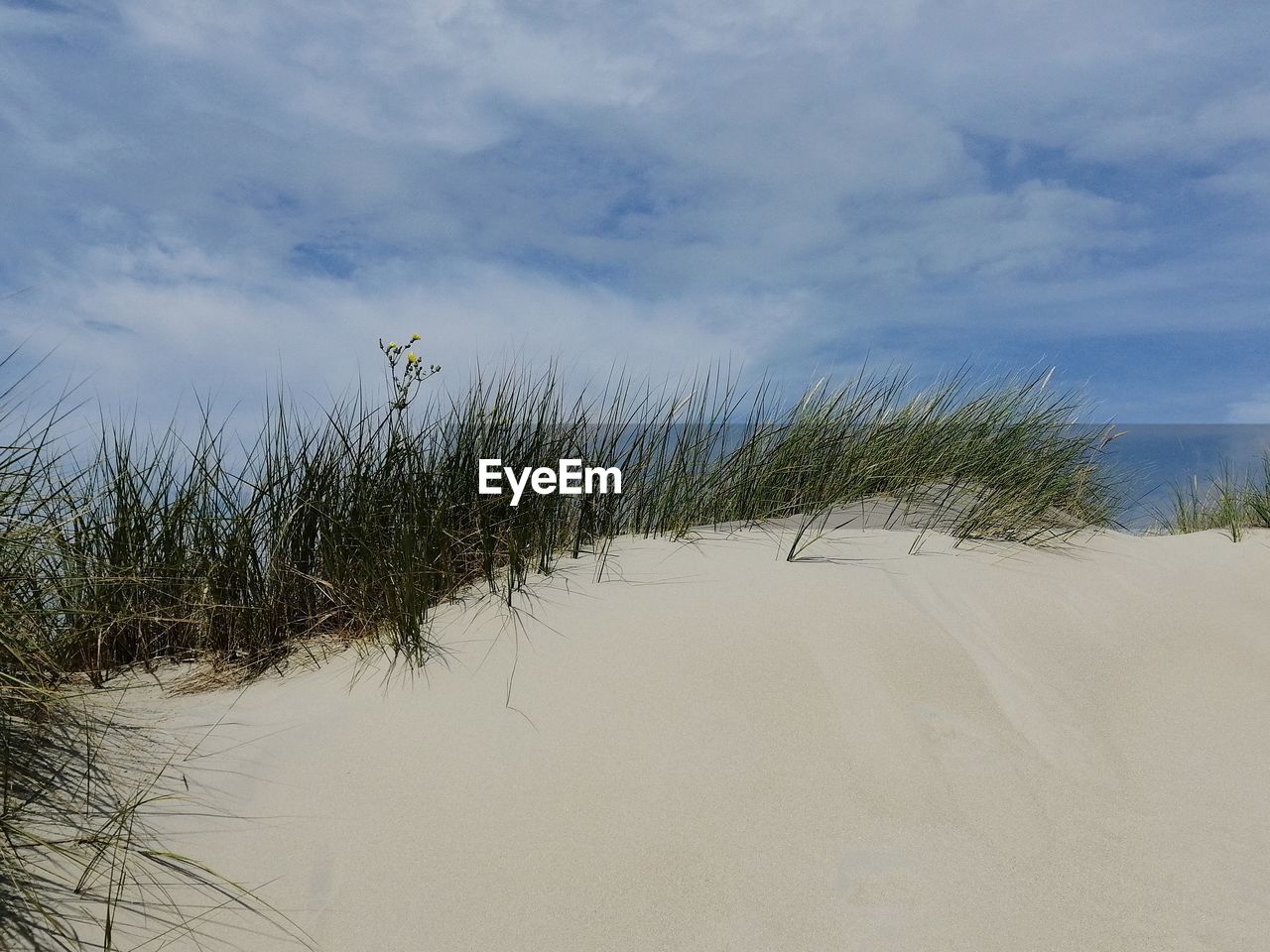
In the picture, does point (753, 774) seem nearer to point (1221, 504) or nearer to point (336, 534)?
point (336, 534)

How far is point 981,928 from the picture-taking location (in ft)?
5.79

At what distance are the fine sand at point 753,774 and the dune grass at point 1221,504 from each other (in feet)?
14.8

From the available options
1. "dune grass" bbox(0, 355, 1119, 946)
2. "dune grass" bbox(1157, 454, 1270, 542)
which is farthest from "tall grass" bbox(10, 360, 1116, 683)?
"dune grass" bbox(1157, 454, 1270, 542)

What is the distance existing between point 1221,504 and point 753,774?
7.33m

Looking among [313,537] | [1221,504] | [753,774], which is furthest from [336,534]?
[1221,504]

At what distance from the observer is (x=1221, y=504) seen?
761 centimetres

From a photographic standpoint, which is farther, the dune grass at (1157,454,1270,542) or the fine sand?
the dune grass at (1157,454,1270,542)

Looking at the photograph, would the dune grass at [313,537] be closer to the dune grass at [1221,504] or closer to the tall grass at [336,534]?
the tall grass at [336,534]

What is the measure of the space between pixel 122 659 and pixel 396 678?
1339 mm

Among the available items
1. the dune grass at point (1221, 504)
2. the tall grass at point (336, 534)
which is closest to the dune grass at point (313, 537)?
the tall grass at point (336, 534)

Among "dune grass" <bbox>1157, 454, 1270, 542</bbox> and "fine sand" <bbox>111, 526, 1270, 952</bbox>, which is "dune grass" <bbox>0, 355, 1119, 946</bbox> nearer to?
"fine sand" <bbox>111, 526, 1270, 952</bbox>

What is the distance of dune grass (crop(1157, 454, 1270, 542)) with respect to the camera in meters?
6.89

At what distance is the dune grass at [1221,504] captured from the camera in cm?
689

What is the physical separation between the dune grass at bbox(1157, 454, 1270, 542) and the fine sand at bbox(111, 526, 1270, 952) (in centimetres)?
451
